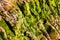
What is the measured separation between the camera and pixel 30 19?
66.2 feet

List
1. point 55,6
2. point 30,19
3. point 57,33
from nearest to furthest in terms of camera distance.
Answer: point 30,19 < point 57,33 < point 55,6

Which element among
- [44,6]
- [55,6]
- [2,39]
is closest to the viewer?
[2,39]

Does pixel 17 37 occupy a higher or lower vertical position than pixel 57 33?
lower

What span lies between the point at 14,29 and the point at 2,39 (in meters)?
1.46

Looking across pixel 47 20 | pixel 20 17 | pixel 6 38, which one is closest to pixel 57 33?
pixel 47 20

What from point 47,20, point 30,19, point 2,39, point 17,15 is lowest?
point 2,39

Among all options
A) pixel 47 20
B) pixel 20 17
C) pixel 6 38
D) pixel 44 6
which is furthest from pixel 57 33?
pixel 6 38

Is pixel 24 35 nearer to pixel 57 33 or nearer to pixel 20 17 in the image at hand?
pixel 20 17

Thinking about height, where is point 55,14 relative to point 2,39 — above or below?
above

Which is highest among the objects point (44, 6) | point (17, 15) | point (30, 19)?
point (44, 6)

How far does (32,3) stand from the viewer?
833 inches

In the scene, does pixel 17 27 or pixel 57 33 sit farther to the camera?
A: pixel 57 33

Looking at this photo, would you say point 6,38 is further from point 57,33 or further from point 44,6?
point 44,6

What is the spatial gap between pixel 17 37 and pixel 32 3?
15.3 ft
